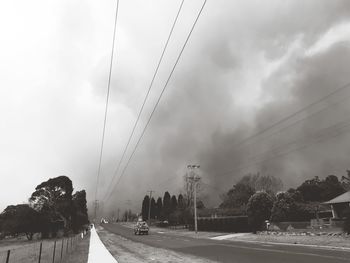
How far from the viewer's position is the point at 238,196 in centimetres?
9562

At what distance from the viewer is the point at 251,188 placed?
9600 centimetres

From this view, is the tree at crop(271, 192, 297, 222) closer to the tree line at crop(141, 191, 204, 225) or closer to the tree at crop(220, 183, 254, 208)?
the tree line at crop(141, 191, 204, 225)

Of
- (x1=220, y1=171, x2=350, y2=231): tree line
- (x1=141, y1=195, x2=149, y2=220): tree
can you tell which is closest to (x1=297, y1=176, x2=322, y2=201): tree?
(x1=220, y1=171, x2=350, y2=231): tree line

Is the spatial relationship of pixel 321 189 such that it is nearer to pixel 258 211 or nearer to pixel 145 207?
pixel 258 211

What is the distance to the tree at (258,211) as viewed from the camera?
4591cm

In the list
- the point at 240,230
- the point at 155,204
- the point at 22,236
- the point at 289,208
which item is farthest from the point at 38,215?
Answer: the point at 155,204

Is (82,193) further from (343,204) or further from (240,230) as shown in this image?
(343,204)

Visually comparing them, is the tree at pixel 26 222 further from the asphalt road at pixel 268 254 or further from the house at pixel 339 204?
the house at pixel 339 204

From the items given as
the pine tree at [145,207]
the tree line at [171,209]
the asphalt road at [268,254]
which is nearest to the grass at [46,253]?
the asphalt road at [268,254]

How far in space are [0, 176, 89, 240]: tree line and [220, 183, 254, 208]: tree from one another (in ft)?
155

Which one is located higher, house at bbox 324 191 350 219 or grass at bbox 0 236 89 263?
house at bbox 324 191 350 219

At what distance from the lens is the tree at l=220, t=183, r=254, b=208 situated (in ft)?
310

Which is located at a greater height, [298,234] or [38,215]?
[38,215]

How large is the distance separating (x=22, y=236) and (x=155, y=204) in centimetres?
8505
